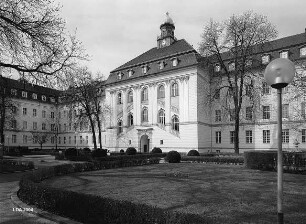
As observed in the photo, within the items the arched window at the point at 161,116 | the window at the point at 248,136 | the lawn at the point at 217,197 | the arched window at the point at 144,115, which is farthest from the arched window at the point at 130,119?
the lawn at the point at 217,197

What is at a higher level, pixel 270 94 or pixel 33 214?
pixel 270 94

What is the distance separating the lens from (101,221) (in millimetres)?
7082

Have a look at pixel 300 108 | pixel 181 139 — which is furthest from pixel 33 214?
pixel 300 108

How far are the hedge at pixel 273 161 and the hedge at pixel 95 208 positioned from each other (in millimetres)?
15949

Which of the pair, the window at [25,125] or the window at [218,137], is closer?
the window at [218,137]

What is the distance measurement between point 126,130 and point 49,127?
30704mm

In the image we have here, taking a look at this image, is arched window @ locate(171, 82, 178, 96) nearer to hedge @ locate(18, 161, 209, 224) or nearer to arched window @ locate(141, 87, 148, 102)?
arched window @ locate(141, 87, 148, 102)

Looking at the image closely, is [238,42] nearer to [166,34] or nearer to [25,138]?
[166,34]

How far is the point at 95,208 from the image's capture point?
23.9ft

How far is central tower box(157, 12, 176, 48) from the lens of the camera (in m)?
49.3

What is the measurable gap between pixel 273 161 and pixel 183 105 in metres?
22.6

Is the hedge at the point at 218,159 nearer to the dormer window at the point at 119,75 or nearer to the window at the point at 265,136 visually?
the window at the point at 265,136

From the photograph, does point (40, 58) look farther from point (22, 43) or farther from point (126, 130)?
point (126, 130)

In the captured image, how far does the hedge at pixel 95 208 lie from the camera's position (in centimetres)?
573
